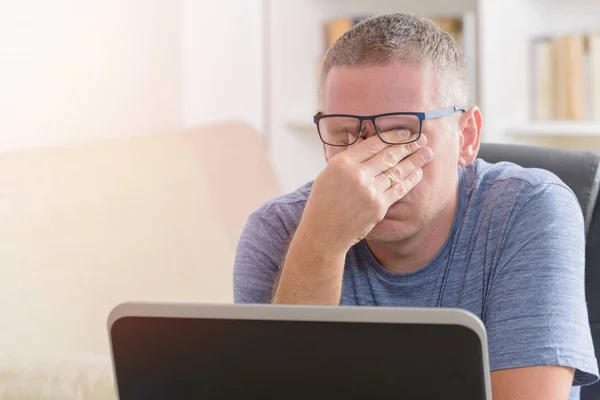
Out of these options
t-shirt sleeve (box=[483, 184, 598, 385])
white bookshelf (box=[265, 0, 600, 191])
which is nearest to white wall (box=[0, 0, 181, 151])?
white bookshelf (box=[265, 0, 600, 191])

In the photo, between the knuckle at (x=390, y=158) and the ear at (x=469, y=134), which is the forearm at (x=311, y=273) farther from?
the ear at (x=469, y=134)

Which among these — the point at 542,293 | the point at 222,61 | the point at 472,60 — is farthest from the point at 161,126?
the point at 542,293

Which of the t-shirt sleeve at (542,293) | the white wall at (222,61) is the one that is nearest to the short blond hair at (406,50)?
the t-shirt sleeve at (542,293)

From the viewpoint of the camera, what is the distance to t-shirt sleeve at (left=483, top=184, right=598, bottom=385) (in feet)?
3.52

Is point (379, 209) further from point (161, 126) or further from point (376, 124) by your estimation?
point (161, 126)

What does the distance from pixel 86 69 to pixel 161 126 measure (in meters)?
0.42

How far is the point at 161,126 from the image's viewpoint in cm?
267

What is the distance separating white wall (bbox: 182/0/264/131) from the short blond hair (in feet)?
5.04

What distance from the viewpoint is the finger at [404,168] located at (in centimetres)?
118

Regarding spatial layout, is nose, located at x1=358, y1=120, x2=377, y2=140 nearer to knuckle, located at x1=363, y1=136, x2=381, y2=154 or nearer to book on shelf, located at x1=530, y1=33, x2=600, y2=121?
knuckle, located at x1=363, y1=136, x2=381, y2=154

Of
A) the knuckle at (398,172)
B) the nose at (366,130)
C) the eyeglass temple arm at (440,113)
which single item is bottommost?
the knuckle at (398,172)

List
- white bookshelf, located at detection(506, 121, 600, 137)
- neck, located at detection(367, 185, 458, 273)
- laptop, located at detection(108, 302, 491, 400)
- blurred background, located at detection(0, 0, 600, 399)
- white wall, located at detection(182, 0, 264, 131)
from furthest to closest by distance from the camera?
white wall, located at detection(182, 0, 264, 131) → white bookshelf, located at detection(506, 121, 600, 137) → blurred background, located at detection(0, 0, 600, 399) → neck, located at detection(367, 185, 458, 273) → laptop, located at detection(108, 302, 491, 400)

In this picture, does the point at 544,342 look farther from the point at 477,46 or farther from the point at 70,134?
the point at 477,46

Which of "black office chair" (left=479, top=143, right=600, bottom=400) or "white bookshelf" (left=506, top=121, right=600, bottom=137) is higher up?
"white bookshelf" (left=506, top=121, right=600, bottom=137)
